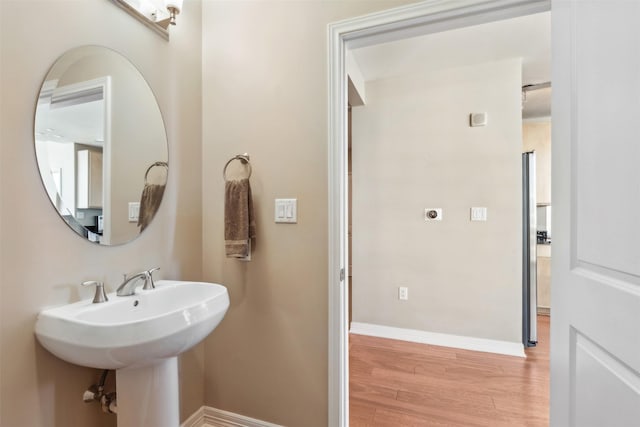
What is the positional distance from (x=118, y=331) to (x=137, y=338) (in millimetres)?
55

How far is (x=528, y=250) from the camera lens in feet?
8.35

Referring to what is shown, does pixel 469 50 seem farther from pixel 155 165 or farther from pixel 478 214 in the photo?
pixel 155 165

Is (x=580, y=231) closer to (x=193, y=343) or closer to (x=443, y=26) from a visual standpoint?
(x=443, y=26)

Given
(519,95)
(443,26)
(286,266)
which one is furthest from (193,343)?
(519,95)

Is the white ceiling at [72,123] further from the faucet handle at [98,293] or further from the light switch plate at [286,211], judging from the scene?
the light switch plate at [286,211]

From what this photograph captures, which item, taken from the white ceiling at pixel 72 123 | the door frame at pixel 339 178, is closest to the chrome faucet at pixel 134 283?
the white ceiling at pixel 72 123

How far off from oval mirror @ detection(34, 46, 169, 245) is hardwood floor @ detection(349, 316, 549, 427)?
161cm

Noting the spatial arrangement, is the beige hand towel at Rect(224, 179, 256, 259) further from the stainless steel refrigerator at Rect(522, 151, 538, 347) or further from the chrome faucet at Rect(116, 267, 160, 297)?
the stainless steel refrigerator at Rect(522, 151, 538, 347)

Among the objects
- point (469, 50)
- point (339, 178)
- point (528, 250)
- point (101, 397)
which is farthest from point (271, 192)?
point (528, 250)

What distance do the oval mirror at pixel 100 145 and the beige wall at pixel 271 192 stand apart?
333mm

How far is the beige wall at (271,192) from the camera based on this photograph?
1396mm

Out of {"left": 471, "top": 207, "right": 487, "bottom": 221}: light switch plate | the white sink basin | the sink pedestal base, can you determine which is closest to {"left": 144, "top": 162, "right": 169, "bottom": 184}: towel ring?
the white sink basin

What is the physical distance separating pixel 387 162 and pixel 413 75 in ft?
2.73

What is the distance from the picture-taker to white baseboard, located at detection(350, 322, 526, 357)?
247cm
